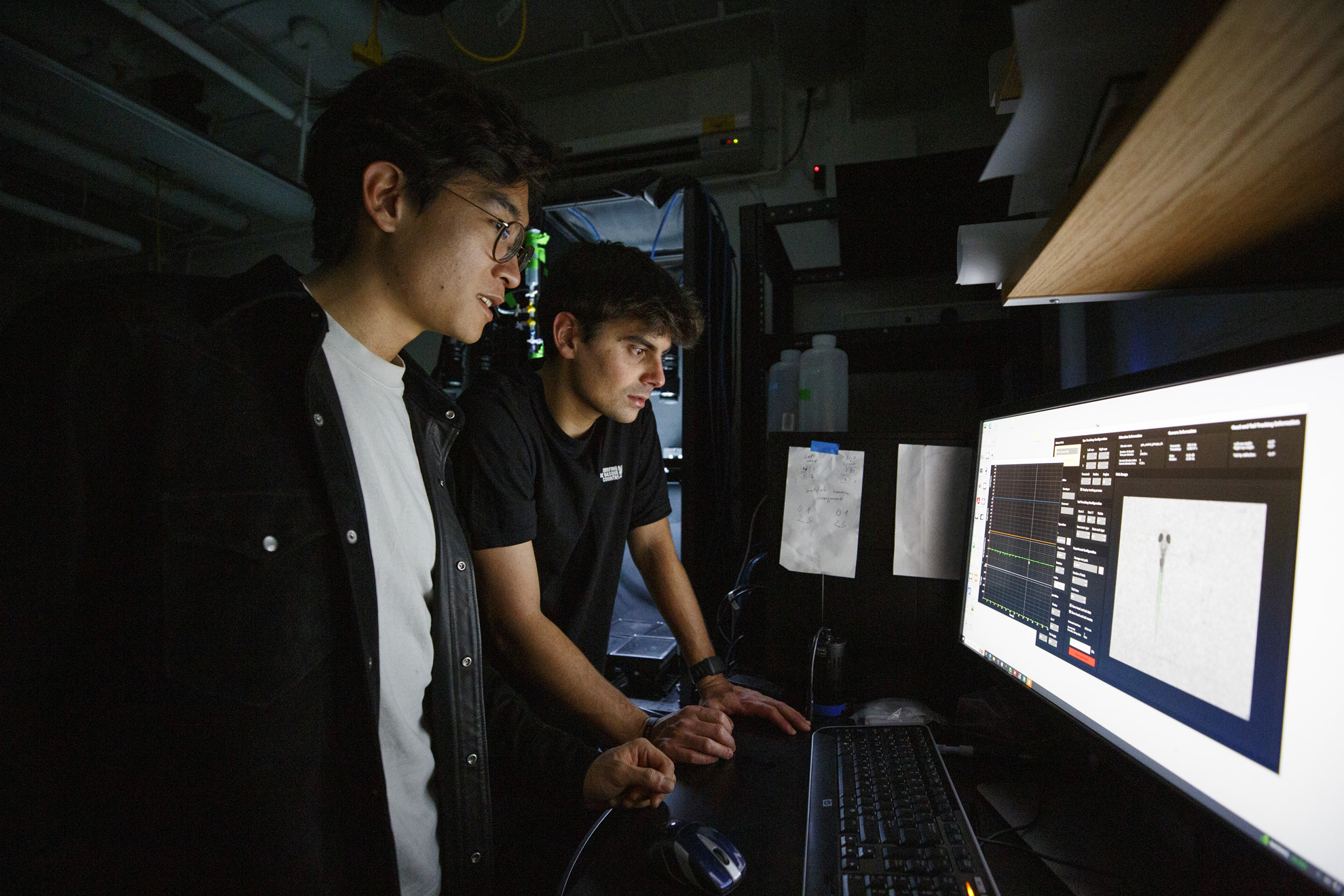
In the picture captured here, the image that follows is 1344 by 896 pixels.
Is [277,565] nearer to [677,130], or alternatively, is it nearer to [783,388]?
[783,388]

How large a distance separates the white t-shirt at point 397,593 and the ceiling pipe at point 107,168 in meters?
2.52

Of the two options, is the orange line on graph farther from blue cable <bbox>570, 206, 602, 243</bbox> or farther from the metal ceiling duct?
the metal ceiling duct

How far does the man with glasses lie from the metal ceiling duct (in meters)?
0.84

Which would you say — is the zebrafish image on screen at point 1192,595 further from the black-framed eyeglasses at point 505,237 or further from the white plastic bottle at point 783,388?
the white plastic bottle at point 783,388

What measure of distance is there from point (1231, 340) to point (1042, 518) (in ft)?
1.28

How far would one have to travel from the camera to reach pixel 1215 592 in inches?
17.0

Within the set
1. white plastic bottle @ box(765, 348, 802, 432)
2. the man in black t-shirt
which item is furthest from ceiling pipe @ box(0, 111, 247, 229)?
white plastic bottle @ box(765, 348, 802, 432)

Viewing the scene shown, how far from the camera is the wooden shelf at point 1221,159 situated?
0.28m

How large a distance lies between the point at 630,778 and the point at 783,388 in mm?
1051

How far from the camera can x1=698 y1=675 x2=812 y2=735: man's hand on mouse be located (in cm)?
83

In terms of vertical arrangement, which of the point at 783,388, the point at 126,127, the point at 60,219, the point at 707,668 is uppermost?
the point at 126,127

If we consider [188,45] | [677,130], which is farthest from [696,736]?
[188,45]

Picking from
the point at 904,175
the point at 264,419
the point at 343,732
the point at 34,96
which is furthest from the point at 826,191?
the point at 34,96

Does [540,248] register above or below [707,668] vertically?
above
